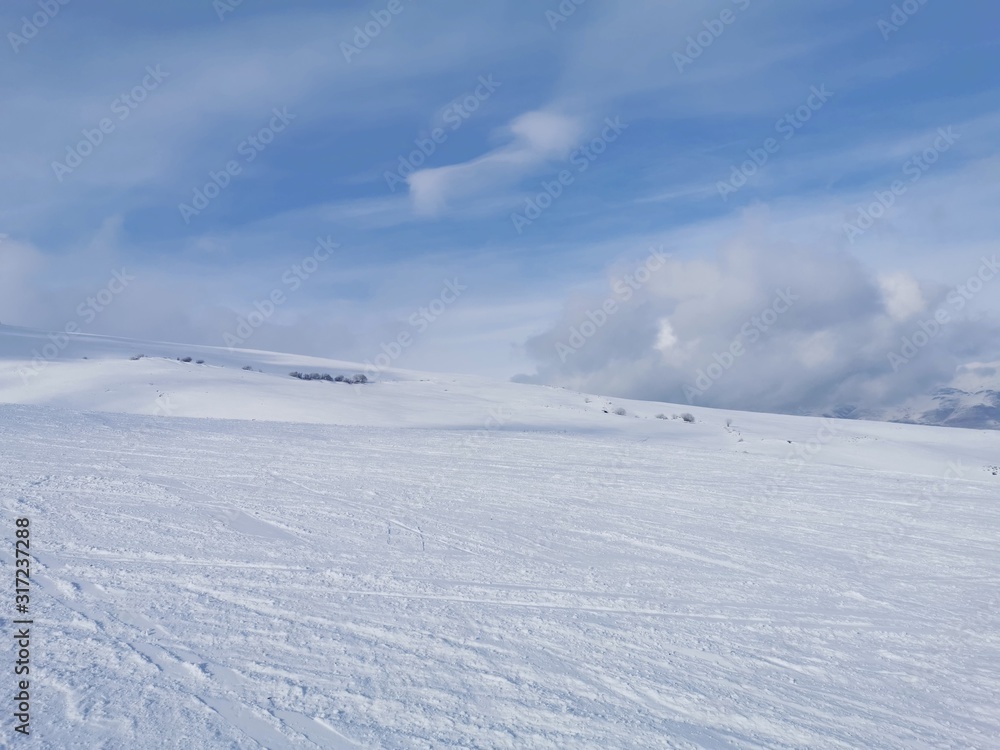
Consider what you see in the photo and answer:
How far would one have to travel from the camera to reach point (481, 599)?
5789mm

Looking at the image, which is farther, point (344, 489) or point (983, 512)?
point (983, 512)

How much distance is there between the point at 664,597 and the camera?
247 inches

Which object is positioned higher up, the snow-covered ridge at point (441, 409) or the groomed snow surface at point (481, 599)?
the snow-covered ridge at point (441, 409)

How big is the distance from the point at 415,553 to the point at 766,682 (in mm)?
3611

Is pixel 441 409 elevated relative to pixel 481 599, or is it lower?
elevated

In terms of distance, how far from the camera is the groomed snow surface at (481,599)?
3.90 metres

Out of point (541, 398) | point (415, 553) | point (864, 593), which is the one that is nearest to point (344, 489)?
point (415, 553)

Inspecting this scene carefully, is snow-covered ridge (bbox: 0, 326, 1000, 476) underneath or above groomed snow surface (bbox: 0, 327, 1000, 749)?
above

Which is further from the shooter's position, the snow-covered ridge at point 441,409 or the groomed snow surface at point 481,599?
the snow-covered ridge at point 441,409

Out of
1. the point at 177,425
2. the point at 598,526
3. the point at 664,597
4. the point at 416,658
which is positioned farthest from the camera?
the point at 177,425

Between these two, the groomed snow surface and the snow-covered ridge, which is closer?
the groomed snow surface

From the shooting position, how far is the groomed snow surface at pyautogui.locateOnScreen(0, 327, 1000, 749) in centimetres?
390

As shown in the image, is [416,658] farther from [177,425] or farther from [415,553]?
[177,425]

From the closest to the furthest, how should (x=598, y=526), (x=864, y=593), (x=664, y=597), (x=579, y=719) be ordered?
1. (x=579, y=719)
2. (x=664, y=597)
3. (x=864, y=593)
4. (x=598, y=526)
